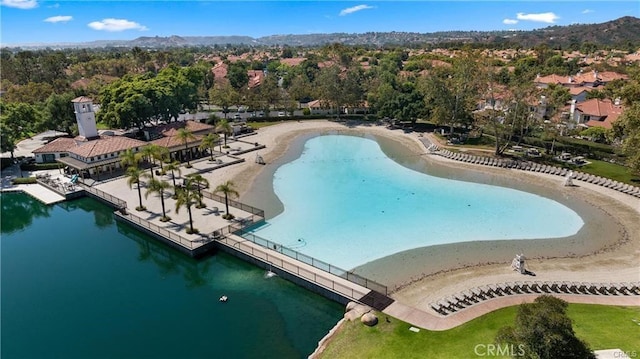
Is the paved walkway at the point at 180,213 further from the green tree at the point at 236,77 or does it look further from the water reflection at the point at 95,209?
the green tree at the point at 236,77

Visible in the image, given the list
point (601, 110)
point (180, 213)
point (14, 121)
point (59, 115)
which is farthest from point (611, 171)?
point (59, 115)

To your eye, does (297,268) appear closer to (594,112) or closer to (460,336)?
(460,336)

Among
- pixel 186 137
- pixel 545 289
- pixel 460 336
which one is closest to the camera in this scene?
pixel 460 336

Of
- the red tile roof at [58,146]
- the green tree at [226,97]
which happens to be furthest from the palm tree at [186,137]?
the green tree at [226,97]

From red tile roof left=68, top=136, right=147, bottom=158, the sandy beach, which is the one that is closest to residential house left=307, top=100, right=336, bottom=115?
the sandy beach

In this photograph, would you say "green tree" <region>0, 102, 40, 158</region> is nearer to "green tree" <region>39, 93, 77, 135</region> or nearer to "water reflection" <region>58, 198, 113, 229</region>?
"green tree" <region>39, 93, 77, 135</region>
